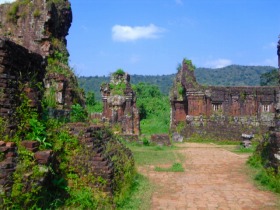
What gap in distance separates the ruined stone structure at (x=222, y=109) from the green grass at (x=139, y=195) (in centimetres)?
1509

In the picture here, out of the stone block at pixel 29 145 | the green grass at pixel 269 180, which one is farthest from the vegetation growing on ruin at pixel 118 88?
the stone block at pixel 29 145

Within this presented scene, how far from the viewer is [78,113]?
29.2ft

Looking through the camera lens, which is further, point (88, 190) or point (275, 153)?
point (275, 153)

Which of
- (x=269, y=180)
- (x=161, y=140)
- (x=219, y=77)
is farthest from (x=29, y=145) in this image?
(x=219, y=77)

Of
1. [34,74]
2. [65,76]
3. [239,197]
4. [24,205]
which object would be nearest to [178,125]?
[65,76]

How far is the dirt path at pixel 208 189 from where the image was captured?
259 inches

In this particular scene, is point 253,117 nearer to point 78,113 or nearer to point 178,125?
point 178,125

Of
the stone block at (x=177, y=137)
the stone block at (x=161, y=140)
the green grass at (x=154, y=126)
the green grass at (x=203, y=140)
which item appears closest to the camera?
the stone block at (x=161, y=140)

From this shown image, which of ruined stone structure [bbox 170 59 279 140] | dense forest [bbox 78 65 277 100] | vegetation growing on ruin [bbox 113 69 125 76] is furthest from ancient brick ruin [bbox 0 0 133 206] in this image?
dense forest [bbox 78 65 277 100]

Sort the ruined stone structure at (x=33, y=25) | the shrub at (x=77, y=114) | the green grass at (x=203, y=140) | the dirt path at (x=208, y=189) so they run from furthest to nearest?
the green grass at (x=203, y=140)
the ruined stone structure at (x=33, y=25)
the shrub at (x=77, y=114)
the dirt path at (x=208, y=189)

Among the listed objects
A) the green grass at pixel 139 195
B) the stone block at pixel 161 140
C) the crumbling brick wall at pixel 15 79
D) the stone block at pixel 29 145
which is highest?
the crumbling brick wall at pixel 15 79

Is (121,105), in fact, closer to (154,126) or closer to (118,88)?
(118,88)

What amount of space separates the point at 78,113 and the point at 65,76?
1704 millimetres

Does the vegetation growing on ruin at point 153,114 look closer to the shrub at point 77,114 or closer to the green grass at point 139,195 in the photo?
the shrub at point 77,114
